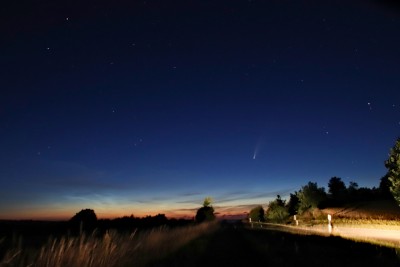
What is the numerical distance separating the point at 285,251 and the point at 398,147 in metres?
21.8

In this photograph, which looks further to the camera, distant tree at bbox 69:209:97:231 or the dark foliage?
the dark foliage

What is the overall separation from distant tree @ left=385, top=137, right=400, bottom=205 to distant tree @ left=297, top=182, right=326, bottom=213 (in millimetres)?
34664

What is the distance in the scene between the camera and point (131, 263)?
9.01m

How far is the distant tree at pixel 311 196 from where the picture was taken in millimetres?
67812

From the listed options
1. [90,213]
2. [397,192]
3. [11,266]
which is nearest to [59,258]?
[11,266]

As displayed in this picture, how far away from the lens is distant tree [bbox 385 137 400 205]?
31953 millimetres

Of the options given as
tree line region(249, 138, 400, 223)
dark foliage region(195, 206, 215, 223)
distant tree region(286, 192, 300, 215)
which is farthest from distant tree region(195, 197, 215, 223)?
distant tree region(286, 192, 300, 215)

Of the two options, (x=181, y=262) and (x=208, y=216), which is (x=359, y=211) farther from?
(x=181, y=262)

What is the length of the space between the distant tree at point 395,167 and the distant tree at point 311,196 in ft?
114

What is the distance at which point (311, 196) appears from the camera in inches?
2680

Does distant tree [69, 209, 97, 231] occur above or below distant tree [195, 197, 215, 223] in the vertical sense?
below

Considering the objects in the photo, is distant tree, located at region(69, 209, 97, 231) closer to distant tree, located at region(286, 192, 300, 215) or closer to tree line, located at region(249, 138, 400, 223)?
tree line, located at region(249, 138, 400, 223)

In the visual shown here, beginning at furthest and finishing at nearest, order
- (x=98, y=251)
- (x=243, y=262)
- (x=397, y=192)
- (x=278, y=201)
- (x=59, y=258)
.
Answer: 1. (x=278, y=201)
2. (x=397, y=192)
3. (x=243, y=262)
4. (x=98, y=251)
5. (x=59, y=258)

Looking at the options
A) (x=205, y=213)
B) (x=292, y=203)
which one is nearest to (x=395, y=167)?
A: (x=205, y=213)
